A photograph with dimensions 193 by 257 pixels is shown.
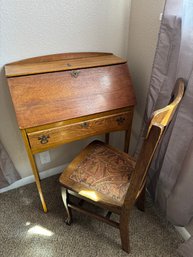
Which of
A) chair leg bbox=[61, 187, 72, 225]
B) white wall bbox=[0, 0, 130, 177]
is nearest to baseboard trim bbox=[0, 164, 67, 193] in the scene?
white wall bbox=[0, 0, 130, 177]

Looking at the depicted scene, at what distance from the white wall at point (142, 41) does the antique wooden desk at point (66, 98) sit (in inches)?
6.3

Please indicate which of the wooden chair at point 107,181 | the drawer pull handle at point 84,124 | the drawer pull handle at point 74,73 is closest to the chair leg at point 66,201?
the wooden chair at point 107,181

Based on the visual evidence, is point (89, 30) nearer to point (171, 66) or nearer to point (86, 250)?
point (171, 66)

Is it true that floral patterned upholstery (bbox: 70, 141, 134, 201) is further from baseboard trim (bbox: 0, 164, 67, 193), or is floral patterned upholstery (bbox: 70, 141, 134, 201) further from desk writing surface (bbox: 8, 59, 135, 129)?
baseboard trim (bbox: 0, 164, 67, 193)

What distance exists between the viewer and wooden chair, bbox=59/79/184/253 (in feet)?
2.68

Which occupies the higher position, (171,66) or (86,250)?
(171,66)

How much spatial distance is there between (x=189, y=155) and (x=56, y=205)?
0.94 meters

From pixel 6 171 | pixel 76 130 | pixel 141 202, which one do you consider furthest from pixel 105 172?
pixel 6 171

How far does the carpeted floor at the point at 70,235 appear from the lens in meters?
1.09

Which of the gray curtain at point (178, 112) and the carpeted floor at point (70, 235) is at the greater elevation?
the gray curtain at point (178, 112)

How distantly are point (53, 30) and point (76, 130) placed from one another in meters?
0.56

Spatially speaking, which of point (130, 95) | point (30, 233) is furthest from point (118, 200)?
point (30, 233)

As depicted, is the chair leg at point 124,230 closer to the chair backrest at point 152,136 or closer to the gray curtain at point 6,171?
the chair backrest at point 152,136

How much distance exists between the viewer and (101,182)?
3.18ft
